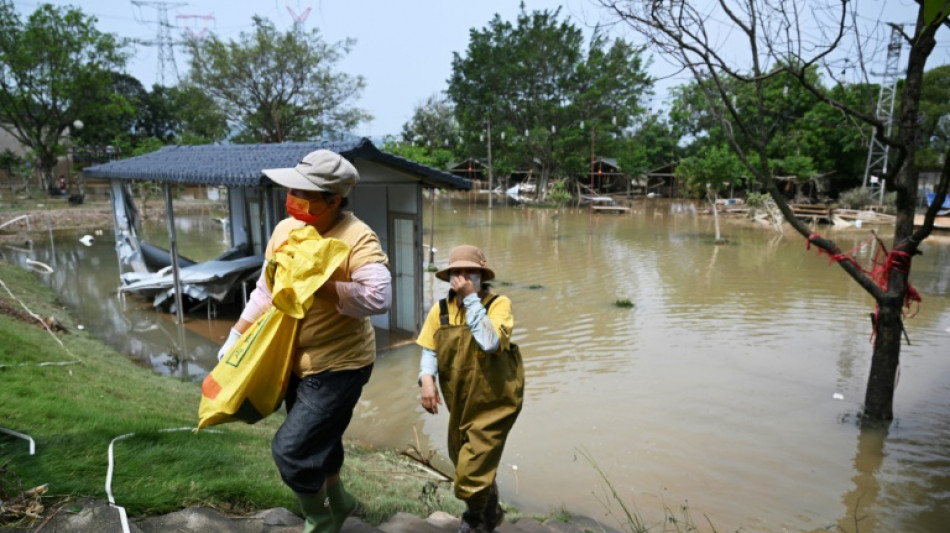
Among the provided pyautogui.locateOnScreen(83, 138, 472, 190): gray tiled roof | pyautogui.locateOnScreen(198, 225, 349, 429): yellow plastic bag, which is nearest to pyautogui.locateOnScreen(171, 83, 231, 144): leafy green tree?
pyautogui.locateOnScreen(83, 138, 472, 190): gray tiled roof

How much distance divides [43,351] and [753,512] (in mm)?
6660

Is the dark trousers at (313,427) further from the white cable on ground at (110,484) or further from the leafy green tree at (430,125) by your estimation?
the leafy green tree at (430,125)

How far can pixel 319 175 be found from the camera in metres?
2.24

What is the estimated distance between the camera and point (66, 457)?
264 cm

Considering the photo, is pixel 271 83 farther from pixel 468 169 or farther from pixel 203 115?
pixel 468 169

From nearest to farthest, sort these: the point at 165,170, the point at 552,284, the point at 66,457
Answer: the point at 66,457 → the point at 165,170 → the point at 552,284

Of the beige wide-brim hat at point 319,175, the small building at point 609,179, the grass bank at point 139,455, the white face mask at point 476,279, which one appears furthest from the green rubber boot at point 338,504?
the small building at point 609,179

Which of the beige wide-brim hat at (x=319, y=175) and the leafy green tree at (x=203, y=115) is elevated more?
the leafy green tree at (x=203, y=115)

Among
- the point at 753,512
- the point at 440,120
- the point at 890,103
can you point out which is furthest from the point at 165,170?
the point at 440,120

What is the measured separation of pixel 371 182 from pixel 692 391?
18.4 feet

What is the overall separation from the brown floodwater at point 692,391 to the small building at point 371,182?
1.16m

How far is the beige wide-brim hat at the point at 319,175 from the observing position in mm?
2230

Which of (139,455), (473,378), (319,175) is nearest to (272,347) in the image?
(319,175)

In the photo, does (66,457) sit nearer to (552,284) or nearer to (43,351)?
(43,351)
